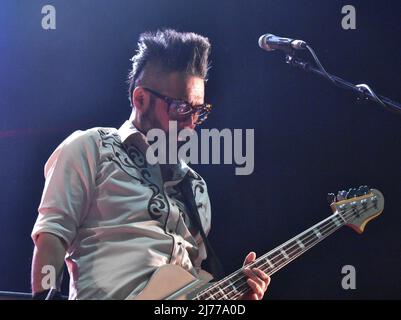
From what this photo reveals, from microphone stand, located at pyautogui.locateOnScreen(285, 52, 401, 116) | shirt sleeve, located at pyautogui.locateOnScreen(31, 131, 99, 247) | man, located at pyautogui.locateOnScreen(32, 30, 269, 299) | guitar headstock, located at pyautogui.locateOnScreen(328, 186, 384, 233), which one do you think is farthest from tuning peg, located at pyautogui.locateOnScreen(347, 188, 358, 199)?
shirt sleeve, located at pyautogui.locateOnScreen(31, 131, 99, 247)

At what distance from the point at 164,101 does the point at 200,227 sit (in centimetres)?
43

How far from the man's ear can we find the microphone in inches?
19.0

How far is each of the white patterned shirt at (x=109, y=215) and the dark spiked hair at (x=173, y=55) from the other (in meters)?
0.25

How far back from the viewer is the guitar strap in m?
1.88

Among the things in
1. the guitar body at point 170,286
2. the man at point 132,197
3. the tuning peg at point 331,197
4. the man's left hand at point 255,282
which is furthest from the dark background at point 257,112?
the guitar body at point 170,286

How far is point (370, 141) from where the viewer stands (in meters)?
2.18

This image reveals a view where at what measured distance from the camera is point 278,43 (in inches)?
77.8

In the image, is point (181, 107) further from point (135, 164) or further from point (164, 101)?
point (135, 164)

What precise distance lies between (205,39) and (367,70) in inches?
26.2

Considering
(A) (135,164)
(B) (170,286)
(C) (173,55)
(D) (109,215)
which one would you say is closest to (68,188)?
(D) (109,215)

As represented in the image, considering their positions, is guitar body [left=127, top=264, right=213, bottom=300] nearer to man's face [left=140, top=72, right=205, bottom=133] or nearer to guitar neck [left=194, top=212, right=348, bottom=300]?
guitar neck [left=194, top=212, right=348, bottom=300]

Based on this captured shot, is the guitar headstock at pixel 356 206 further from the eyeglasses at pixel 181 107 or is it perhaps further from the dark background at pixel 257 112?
the eyeglasses at pixel 181 107

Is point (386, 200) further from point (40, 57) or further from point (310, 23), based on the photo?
point (40, 57)

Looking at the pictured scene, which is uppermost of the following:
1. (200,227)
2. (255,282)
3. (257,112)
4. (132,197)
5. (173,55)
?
(173,55)
